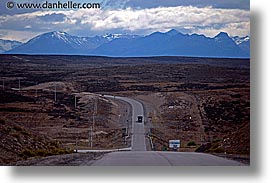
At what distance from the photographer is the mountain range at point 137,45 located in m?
11.2

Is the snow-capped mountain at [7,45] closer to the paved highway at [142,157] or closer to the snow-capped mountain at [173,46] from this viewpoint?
the snow-capped mountain at [173,46]

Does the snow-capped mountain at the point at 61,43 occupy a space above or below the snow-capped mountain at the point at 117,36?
below

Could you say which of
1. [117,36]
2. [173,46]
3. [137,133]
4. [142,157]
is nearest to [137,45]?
[117,36]

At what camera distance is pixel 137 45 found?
11.5m

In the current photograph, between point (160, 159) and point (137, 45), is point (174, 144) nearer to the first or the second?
point (160, 159)

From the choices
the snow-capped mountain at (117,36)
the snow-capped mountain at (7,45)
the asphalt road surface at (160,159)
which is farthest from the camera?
the snow-capped mountain at (117,36)

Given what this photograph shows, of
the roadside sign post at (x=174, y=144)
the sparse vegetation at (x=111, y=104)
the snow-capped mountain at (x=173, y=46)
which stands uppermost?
the snow-capped mountain at (x=173, y=46)

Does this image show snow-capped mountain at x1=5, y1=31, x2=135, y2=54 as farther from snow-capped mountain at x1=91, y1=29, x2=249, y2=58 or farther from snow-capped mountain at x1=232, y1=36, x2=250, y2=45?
snow-capped mountain at x1=232, y1=36, x2=250, y2=45

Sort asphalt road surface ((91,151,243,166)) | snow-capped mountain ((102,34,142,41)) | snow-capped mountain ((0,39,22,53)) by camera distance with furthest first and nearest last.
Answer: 1. snow-capped mountain ((102,34,142,41))
2. snow-capped mountain ((0,39,22,53))
3. asphalt road surface ((91,151,243,166))

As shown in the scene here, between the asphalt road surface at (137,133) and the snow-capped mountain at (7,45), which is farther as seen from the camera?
the asphalt road surface at (137,133)

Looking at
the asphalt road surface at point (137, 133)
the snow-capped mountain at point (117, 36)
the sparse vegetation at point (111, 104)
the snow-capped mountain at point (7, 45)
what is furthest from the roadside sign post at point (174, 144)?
the snow-capped mountain at point (7, 45)

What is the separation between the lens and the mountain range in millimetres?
11221

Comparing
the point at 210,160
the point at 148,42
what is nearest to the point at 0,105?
the point at 148,42

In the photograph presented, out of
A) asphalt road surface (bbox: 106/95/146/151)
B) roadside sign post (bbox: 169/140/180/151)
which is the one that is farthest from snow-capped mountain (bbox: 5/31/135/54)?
roadside sign post (bbox: 169/140/180/151)
